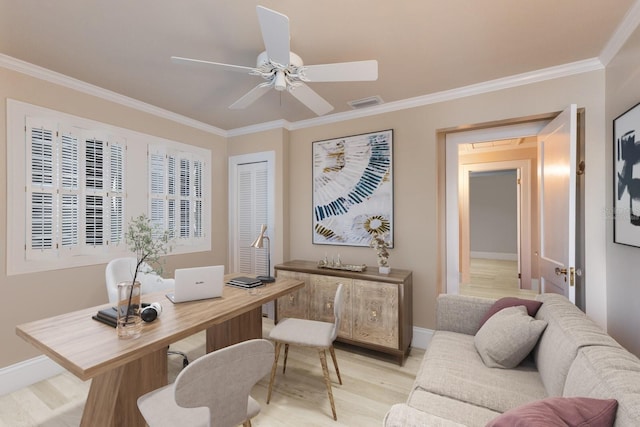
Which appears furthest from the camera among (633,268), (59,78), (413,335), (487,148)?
(487,148)

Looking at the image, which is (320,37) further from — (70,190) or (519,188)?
(519,188)

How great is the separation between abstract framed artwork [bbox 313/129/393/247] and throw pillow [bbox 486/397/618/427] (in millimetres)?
2188

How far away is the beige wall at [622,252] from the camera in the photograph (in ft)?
5.64

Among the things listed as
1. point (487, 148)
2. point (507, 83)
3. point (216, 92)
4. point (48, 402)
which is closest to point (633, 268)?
point (507, 83)

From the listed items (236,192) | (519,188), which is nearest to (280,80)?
(236,192)

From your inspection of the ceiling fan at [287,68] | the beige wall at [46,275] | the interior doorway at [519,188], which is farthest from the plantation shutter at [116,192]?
the interior doorway at [519,188]

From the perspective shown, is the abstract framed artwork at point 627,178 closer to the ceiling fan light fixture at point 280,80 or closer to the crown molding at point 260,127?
the ceiling fan light fixture at point 280,80

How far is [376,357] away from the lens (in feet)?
8.93

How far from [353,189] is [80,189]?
2686 millimetres

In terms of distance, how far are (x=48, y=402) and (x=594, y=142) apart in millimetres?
4569

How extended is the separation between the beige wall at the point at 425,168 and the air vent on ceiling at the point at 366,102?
0.18 meters

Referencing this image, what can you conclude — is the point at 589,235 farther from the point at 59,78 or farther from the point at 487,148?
the point at 59,78

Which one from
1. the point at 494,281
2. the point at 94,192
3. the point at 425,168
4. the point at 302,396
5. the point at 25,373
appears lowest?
the point at 302,396

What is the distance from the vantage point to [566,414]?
835 mm
